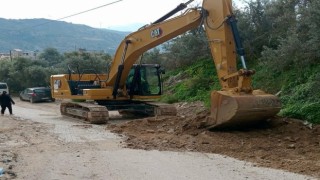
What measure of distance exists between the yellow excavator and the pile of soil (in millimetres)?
478

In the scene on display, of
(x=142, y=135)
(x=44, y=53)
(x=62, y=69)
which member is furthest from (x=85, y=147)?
(x=44, y=53)

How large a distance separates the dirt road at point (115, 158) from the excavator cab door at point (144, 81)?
4811 millimetres

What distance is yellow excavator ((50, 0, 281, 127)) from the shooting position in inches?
457

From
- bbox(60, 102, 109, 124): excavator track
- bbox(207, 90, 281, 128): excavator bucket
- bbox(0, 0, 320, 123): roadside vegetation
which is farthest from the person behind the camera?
bbox(60, 102, 109, 124): excavator track

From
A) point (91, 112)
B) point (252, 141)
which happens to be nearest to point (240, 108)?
point (252, 141)

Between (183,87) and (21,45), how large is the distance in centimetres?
A: 10628

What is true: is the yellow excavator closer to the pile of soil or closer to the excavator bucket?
the excavator bucket

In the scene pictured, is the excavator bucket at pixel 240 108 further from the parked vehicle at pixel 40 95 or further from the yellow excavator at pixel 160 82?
the parked vehicle at pixel 40 95

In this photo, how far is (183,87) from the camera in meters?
24.4

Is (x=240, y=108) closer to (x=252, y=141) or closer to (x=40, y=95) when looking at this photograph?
(x=252, y=141)

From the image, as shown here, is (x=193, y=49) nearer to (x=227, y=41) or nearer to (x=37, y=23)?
(x=227, y=41)

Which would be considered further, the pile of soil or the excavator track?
the excavator track

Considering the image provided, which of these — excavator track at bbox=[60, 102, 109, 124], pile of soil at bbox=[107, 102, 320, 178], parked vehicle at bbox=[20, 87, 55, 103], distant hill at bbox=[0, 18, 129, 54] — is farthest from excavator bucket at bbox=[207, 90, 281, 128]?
distant hill at bbox=[0, 18, 129, 54]

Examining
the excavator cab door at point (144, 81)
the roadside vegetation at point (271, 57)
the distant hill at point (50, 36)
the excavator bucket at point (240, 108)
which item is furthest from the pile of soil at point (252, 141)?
the distant hill at point (50, 36)
